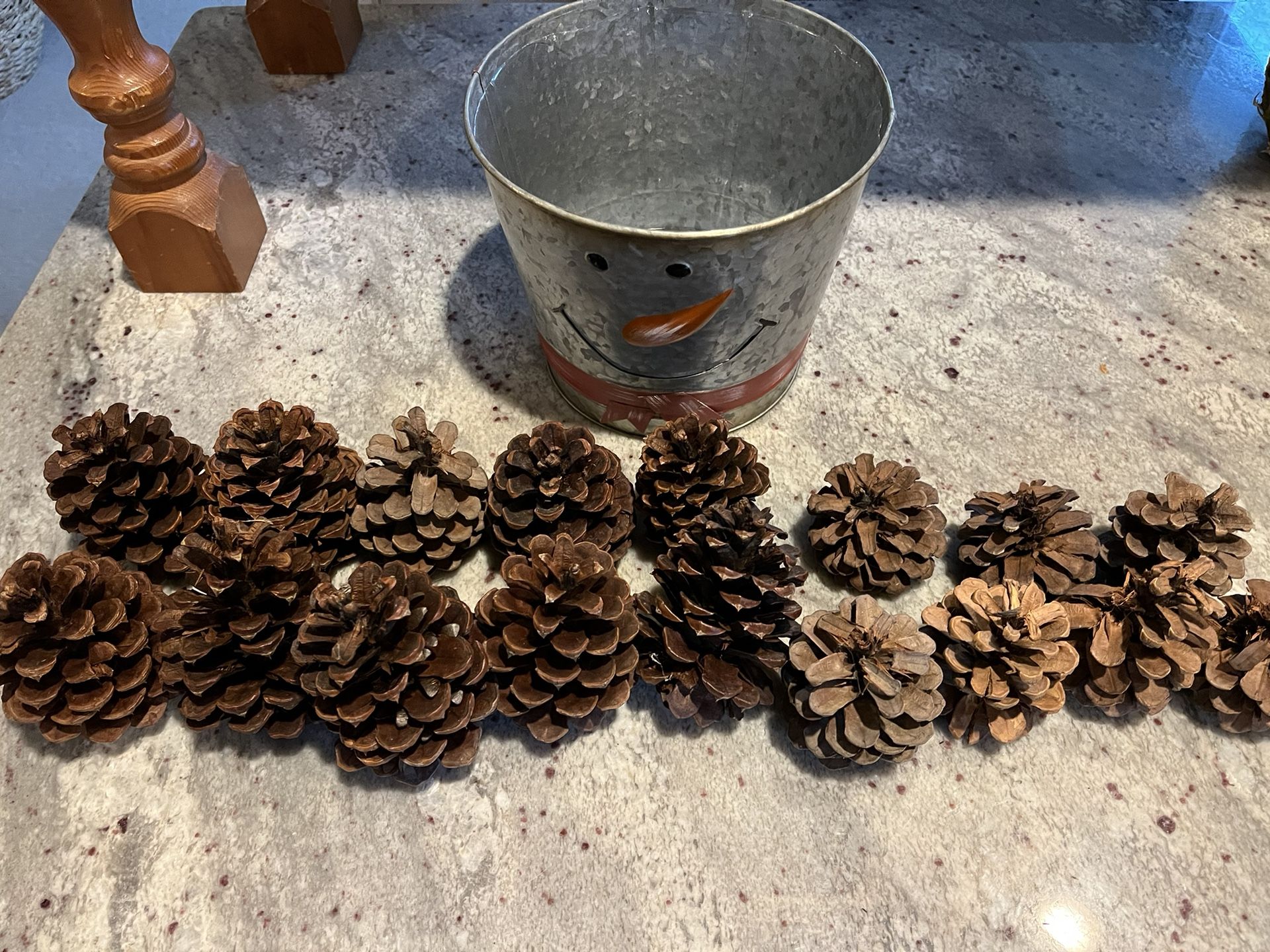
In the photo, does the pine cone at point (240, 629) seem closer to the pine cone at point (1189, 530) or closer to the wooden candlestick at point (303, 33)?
the pine cone at point (1189, 530)

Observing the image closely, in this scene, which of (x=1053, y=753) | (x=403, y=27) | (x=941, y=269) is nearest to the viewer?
(x=1053, y=753)

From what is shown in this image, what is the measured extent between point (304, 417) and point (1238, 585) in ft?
2.53

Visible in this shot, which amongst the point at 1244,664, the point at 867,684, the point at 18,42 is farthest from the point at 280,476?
the point at 18,42

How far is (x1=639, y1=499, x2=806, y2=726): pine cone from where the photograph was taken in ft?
1.82

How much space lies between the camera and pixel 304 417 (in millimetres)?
650

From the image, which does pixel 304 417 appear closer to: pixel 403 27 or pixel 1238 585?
pixel 1238 585

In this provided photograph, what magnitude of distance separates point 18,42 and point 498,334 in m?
1.17

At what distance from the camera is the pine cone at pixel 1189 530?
610 millimetres

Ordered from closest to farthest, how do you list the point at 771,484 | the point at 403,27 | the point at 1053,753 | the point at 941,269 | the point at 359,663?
the point at 359,663 → the point at 1053,753 → the point at 771,484 → the point at 941,269 → the point at 403,27

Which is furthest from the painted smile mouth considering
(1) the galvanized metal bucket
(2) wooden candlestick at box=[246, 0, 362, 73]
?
(2) wooden candlestick at box=[246, 0, 362, 73]

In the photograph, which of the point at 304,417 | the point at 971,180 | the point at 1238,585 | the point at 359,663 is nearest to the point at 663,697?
the point at 359,663

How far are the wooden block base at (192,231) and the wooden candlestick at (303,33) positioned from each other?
35 cm

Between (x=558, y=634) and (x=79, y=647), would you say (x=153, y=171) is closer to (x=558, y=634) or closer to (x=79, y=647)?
(x=79, y=647)

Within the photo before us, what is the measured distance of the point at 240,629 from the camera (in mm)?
533
